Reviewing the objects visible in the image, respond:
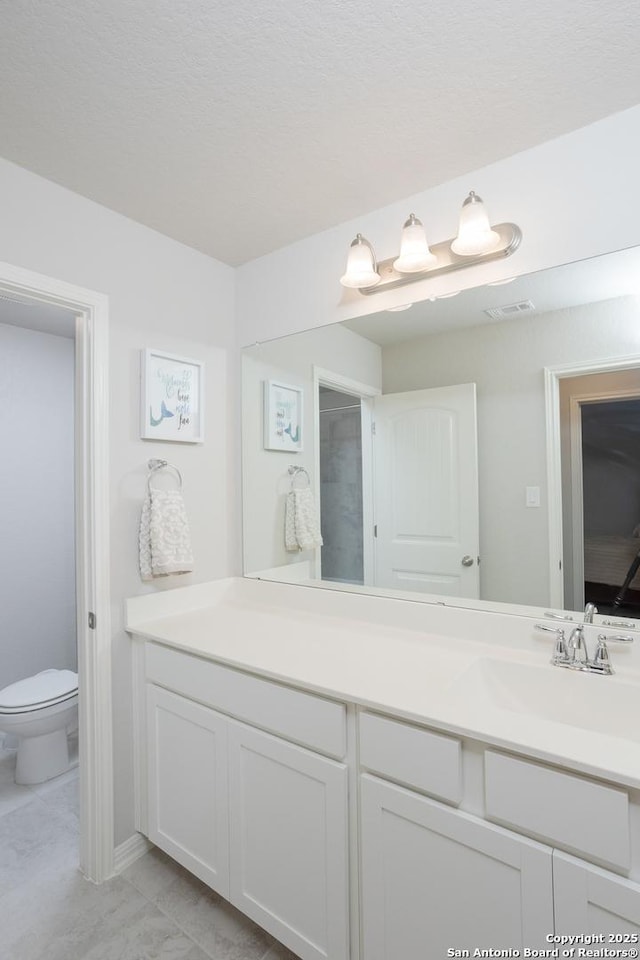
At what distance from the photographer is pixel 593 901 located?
854 mm

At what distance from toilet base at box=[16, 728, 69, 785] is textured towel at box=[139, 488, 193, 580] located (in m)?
1.14

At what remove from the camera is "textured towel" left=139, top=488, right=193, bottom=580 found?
67.7 inches

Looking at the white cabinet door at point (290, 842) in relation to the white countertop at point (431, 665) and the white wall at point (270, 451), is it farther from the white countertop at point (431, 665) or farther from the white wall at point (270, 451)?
the white wall at point (270, 451)

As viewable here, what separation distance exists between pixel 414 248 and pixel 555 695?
1349mm

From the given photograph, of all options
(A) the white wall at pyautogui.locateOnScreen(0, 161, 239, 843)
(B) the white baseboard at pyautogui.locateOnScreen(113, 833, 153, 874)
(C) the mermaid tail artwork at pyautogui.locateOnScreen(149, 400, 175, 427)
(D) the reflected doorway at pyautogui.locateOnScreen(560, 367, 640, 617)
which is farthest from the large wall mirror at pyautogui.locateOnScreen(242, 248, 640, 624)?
(B) the white baseboard at pyautogui.locateOnScreen(113, 833, 153, 874)

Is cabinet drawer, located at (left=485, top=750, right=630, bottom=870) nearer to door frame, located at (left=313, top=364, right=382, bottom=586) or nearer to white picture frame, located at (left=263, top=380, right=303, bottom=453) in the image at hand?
door frame, located at (left=313, top=364, right=382, bottom=586)

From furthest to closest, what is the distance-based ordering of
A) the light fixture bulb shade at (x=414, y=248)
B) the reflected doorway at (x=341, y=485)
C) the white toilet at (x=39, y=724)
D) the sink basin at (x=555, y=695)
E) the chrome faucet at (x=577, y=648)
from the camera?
the white toilet at (x=39, y=724)
the reflected doorway at (x=341, y=485)
the light fixture bulb shade at (x=414, y=248)
the chrome faucet at (x=577, y=648)
the sink basin at (x=555, y=695)

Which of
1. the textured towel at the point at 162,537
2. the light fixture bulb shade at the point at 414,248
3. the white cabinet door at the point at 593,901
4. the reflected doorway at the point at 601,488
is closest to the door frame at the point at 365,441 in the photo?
the light fixture bulb shade at the point at 414,248

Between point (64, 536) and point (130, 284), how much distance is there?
1.82 m

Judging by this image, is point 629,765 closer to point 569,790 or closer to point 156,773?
point 569,790

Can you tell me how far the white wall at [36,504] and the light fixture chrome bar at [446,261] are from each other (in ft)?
7.08

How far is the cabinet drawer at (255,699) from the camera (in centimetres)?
120

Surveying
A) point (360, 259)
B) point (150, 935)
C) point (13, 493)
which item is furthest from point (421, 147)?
point (13, 493)

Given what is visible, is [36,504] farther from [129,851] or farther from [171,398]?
[129,851]
